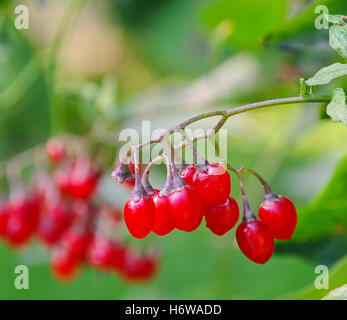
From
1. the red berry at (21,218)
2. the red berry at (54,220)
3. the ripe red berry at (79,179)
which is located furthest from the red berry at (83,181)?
the red berry at (21,218)

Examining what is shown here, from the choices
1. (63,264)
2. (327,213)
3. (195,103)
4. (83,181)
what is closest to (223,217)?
(327,213)

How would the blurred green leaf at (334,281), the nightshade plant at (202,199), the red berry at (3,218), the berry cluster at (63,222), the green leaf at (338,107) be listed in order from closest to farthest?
1. the green leaf at (338,107)
2. the nightshade plant at (202,199)
3. the blurred green leaf at (334,281)
4. the berry cluster at (63,222)
5. the red berry at (3,218)

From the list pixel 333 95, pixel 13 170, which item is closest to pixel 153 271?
pixel 13 170

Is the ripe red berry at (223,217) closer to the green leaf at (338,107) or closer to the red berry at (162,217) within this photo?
the red berry at (162,217)

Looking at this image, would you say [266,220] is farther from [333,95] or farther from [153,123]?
[153,123]

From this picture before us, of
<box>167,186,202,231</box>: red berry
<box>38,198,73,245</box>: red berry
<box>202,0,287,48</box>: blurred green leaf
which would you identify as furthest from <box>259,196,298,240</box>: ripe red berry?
<box>38,198,73,245</box>: red berry

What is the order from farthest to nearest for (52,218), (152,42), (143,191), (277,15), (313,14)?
1. (152,42)
2. (52,218)
3. (277,15)
4. (313,14)
5. (143,191)

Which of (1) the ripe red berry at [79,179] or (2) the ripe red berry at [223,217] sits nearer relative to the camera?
(2) the ripe red berry at [223,217]

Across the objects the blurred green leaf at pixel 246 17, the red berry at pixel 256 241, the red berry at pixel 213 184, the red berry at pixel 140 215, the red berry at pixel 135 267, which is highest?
the blurred green leaf at pixel 246 17

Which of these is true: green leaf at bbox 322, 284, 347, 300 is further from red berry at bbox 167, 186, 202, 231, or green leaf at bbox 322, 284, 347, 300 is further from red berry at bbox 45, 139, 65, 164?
red berry at bbox 45, 139, 65, 164
